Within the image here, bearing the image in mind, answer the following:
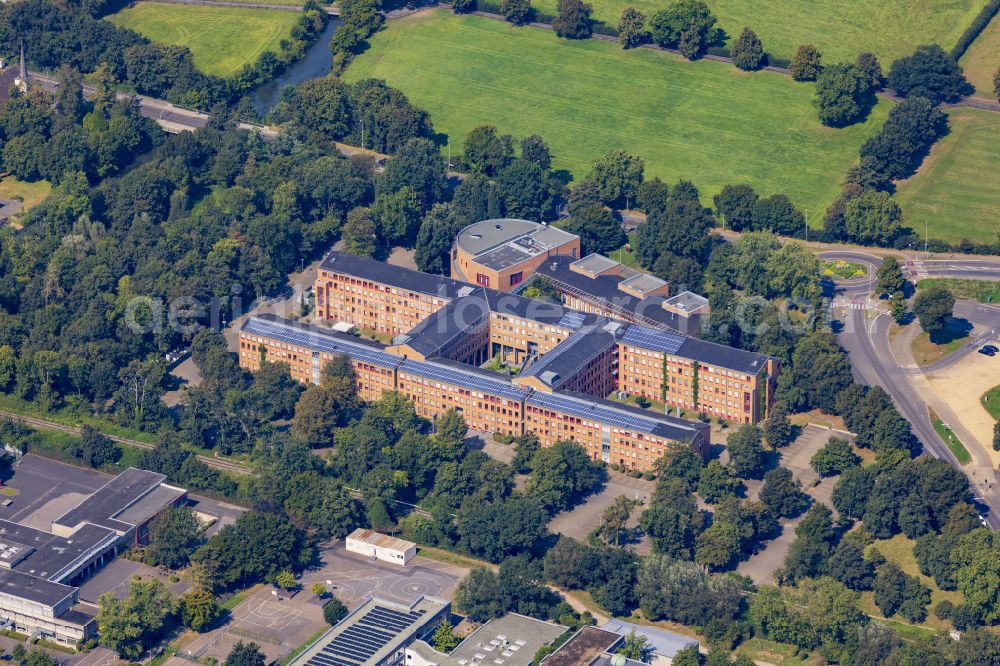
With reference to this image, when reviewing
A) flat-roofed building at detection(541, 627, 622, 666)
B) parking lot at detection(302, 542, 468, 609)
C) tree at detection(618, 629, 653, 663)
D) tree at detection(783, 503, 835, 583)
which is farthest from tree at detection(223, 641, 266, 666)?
tree at detection(783, 503, 835, 583)

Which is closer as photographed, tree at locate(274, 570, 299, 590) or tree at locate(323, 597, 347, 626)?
tree at locate(323, 597, 347, 626)

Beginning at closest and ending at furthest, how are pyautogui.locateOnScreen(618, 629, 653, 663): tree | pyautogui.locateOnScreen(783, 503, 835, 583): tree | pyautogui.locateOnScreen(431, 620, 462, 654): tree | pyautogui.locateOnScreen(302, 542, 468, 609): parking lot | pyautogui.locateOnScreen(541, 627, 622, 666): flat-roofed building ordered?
1. pyautogui.locateOnScreen(541, 627, 622, 666): flat-roofed building
2. pyautogui.locateOnScreen(618, 629, 653, 663): tree
3. pyautogui.locateOnScreen(431, 620, 462, 654): tree
4. pyautogui.locateOnScreen(783, 503, 835, 583): tree
5. pyautogui.locateOnScreen(302, 542, 468, 609): parking lot

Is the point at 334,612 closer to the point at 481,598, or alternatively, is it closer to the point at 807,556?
the point at 481,598

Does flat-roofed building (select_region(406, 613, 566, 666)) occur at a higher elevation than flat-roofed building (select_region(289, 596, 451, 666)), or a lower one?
lower

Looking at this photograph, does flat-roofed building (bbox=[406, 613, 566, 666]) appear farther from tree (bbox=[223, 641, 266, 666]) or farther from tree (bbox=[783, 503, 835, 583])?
tree (bbox=[783, 503, 835, 583])

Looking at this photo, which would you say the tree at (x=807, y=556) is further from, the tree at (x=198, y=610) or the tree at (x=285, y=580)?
the tree at (x=198, y=610)
